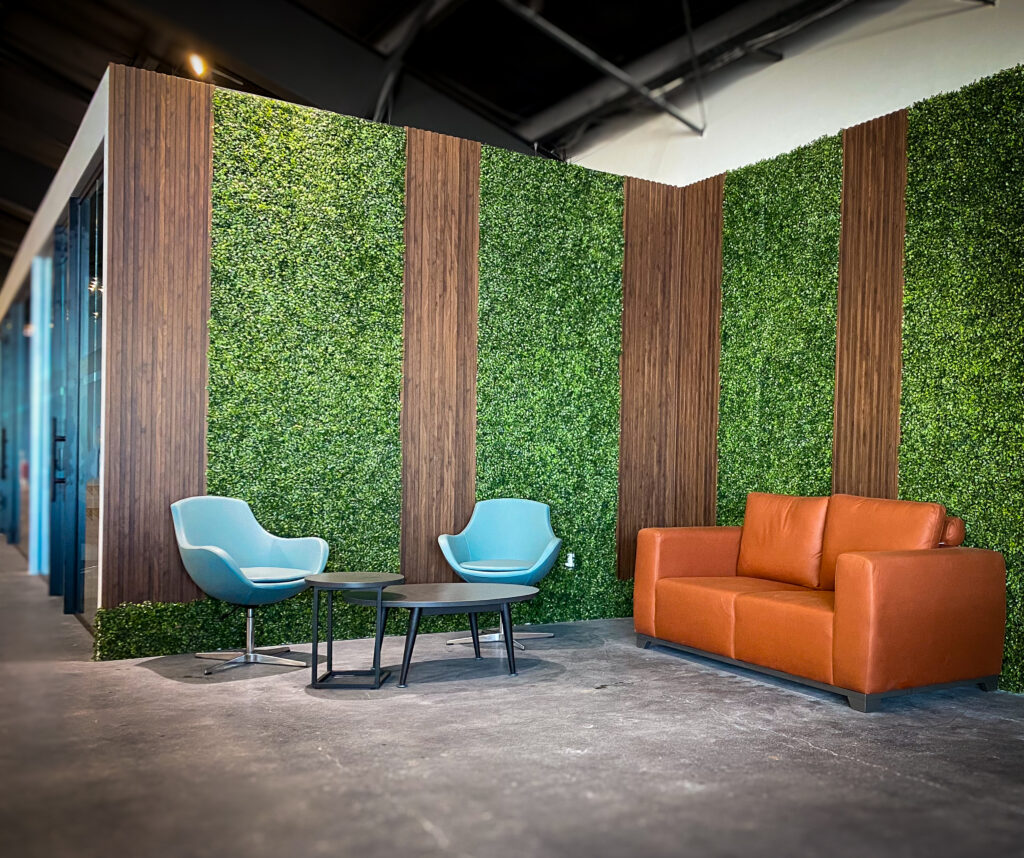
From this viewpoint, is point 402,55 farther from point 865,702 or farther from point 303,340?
point 865,702

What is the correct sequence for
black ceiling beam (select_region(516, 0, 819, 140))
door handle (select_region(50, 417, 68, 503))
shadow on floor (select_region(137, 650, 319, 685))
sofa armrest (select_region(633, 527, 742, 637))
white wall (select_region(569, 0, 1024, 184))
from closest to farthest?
shadow on floor (select_region(137, 650, 319, 685))
sofa armrest (select_region(633, 527, 742, 637))
white wall (select_region(569, 0, 1024, 184))
door handle (select_region(50, 417, 68, 503))
black ceiling beam (select_region(516, 0, 819, 140))

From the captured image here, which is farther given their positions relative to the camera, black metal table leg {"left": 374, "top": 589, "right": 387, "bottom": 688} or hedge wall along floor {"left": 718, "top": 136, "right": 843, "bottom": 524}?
hedge wall along floor {"left": 718, "top": 136, "right": 843, "bottom": 524}

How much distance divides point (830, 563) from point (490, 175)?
3411 mm

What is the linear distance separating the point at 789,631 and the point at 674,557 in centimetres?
112

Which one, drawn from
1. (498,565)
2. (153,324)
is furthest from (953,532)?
(153,324)

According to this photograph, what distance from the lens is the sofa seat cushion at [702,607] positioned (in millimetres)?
5141

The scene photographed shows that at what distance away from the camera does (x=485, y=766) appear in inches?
135

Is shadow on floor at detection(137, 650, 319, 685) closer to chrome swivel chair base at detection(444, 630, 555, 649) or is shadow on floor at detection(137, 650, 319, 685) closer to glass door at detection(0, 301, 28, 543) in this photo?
chrome swivel chair base at detection(444, 630, 555, 649)

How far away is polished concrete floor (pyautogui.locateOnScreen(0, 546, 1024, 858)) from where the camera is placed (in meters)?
2.77

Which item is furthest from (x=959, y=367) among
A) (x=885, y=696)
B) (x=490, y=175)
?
(x=490, y=175)

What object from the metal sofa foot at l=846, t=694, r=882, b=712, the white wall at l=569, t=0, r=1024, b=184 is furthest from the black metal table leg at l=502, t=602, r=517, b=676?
the white wall at l=569, t=0, r=1024, b=184

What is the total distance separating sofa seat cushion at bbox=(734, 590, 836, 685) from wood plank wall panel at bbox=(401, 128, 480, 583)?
2.12 meters

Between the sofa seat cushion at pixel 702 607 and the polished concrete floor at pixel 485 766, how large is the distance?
0.31m

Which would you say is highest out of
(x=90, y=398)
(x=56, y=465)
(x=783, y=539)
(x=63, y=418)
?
(x=90, y=398)
